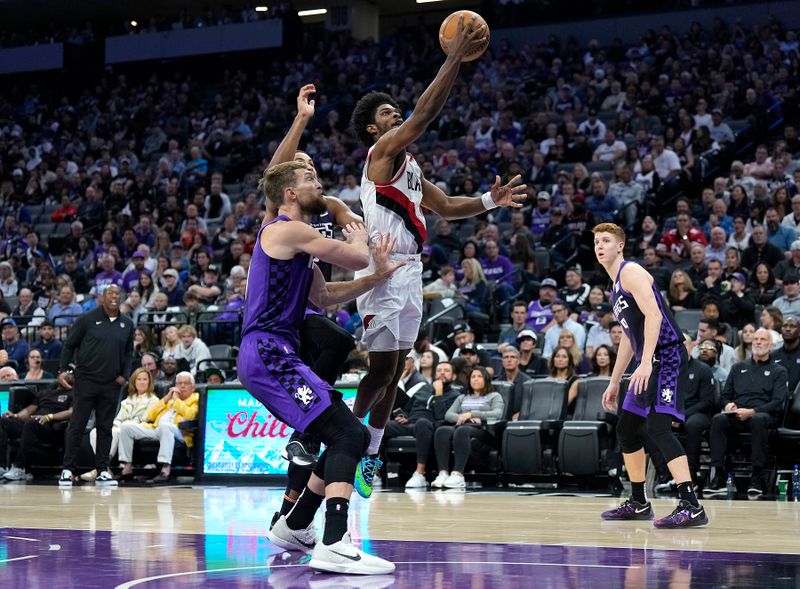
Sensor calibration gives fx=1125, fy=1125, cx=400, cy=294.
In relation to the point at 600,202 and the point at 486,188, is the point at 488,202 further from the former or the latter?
the point at 486,188

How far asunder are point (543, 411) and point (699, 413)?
1564mm

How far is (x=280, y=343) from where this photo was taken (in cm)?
501

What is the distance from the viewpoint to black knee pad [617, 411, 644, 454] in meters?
7.17

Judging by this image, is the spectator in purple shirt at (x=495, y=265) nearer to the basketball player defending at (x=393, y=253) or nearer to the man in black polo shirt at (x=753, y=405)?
the man in black polo shirt at (x=753, y=405)

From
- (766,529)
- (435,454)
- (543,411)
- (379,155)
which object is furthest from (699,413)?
(379,155)

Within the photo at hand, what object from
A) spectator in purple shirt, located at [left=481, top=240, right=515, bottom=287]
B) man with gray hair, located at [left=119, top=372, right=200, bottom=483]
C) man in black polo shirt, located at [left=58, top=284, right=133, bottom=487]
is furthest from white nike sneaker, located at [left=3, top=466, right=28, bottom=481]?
spectator in purple shirt, located at [left=481, top=240, right=515, bottom=287]

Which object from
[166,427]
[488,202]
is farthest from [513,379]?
[488,202]

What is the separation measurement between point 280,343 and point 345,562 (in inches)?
39.5

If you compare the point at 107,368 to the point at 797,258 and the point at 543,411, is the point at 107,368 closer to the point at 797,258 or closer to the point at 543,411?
the point at 543,411

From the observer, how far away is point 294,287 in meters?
5.08

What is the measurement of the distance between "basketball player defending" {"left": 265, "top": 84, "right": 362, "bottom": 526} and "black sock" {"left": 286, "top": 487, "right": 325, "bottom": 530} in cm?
23

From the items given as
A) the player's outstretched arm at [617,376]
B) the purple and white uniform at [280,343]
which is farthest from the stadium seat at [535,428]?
the purple and white uniform at [280,343]

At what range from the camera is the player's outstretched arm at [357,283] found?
208 inches

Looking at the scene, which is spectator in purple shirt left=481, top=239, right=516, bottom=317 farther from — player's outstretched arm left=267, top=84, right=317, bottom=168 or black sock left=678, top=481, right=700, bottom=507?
player's outstretched arm left=267, top=84, right=317, bottom=168
